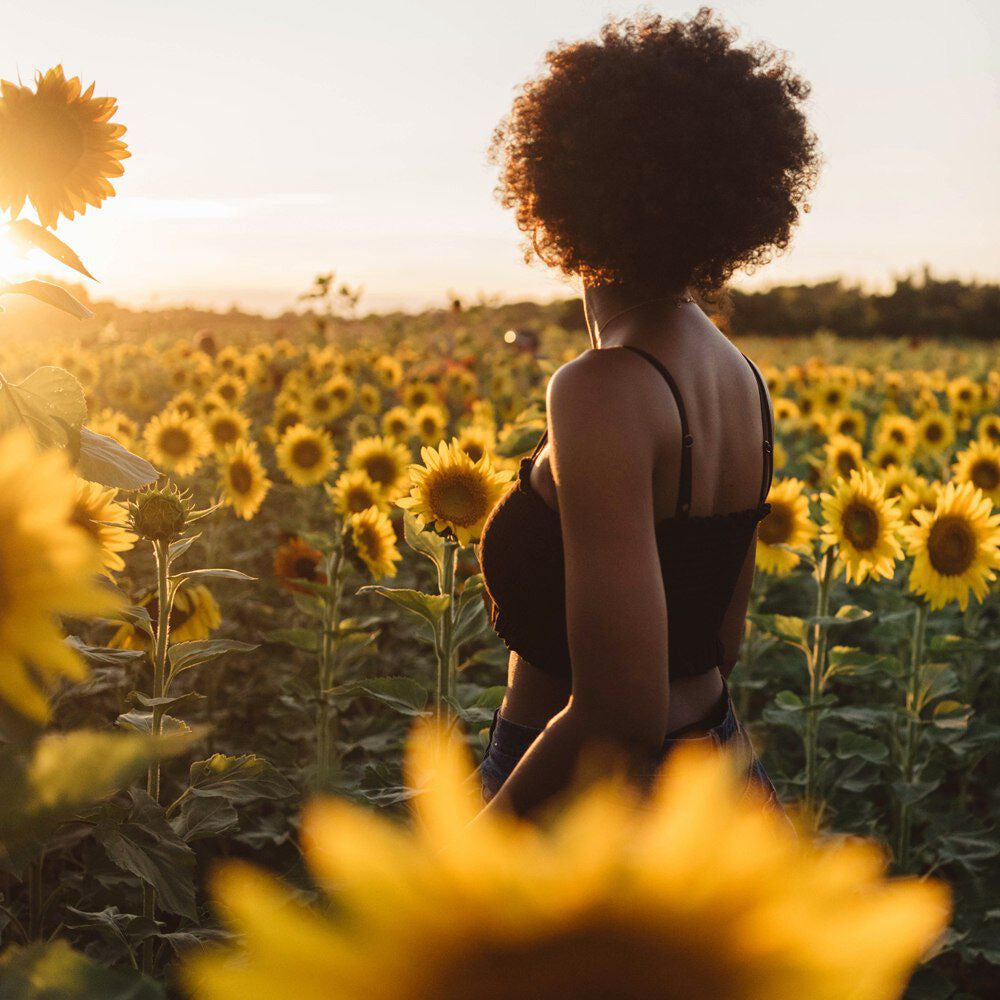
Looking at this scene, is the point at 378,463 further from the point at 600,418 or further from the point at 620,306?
the point at 600,418

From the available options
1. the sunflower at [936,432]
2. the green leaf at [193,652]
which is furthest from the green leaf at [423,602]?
the sunflower at [936,432]

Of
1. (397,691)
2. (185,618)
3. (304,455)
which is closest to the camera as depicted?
(397,691)

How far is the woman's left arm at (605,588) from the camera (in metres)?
1.45

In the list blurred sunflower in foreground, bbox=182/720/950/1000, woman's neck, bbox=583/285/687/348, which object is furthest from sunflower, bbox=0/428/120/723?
woman's neck, bbox=583/285/687/348

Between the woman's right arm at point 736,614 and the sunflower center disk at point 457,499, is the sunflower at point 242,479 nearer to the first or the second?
the sunflower center disk at point 457,499

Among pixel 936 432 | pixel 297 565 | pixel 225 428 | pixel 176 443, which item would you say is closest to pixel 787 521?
pixel 297 565

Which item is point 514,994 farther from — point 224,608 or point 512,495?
point 224,608

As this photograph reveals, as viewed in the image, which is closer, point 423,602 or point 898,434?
point 423,602

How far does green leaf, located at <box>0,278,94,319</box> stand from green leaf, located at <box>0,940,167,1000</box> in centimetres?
95

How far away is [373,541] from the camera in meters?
3.51

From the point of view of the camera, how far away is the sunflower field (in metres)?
0.34

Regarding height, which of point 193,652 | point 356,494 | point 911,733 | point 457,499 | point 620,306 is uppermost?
point 620,306

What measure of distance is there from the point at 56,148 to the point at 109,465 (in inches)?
24.7

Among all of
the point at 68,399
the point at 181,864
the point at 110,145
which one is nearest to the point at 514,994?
the point at 68,399
